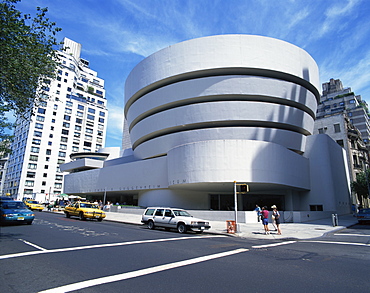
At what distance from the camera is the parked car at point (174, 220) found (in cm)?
1472

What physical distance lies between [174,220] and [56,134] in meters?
73.9

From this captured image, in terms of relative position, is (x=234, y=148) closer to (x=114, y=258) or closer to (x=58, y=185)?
(x=114, y=258)

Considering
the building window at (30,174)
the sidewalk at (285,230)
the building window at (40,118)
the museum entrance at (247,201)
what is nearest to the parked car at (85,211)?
the sidewalk at (285,230)

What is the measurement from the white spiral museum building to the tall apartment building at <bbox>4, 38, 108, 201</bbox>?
41.2 m

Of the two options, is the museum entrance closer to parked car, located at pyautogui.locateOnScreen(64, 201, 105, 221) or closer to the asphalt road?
parked car, located at pyautogui.locateOnScreen(64, 201, 105, 221)

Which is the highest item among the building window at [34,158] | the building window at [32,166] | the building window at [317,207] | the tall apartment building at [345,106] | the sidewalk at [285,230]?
the tall apartment building at [345,106]

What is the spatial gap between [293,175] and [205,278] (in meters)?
30.2

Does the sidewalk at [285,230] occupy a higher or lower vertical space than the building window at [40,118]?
lower

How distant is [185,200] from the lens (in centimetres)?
3544

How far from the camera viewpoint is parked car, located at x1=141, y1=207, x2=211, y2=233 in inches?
579

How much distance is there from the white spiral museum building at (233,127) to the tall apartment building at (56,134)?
4119 centimetres

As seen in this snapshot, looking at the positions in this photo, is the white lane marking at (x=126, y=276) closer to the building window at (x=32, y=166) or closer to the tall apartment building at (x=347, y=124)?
the tall apartment building at (x=347, y=124)

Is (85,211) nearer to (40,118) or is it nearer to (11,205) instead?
(11,205)

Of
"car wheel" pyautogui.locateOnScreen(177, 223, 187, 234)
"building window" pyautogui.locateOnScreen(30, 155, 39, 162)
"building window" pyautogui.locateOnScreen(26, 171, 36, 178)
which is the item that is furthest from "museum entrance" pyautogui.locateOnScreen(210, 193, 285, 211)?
"building window" pyautogui.locateOnScreen(30, 155, 39, 162)
